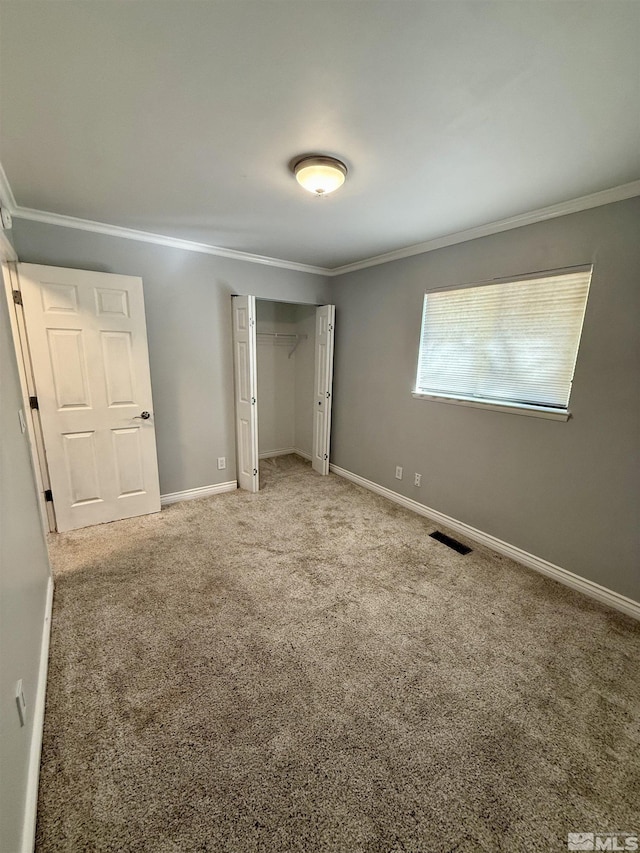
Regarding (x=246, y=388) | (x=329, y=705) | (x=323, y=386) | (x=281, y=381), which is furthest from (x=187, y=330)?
(x=329, y=705)

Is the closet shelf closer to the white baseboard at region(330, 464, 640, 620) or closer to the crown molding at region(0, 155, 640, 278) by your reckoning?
the crown molding at region(0, 155, 640, 278)

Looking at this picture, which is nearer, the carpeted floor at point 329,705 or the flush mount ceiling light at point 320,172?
the carpeted floor at point 329,705

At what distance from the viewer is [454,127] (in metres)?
1.44

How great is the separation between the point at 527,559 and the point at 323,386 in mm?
2696

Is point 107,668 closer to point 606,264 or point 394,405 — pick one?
point 394,405

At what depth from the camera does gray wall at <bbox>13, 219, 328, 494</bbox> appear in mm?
2820

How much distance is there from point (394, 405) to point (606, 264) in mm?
1913

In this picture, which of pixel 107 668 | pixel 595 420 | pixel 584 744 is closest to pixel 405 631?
pixel 584 744

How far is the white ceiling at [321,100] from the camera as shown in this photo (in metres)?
1.00

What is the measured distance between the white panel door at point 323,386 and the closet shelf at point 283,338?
0.66 meters

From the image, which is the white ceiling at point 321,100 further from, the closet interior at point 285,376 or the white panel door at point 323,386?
the closet interior at point 285,376

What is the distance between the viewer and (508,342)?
2516 millimetres

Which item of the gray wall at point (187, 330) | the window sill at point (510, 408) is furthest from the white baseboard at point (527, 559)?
the gray wall at point (187, 330)

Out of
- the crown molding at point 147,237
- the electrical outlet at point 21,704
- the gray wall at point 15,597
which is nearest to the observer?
the gray wall at point 15,597
